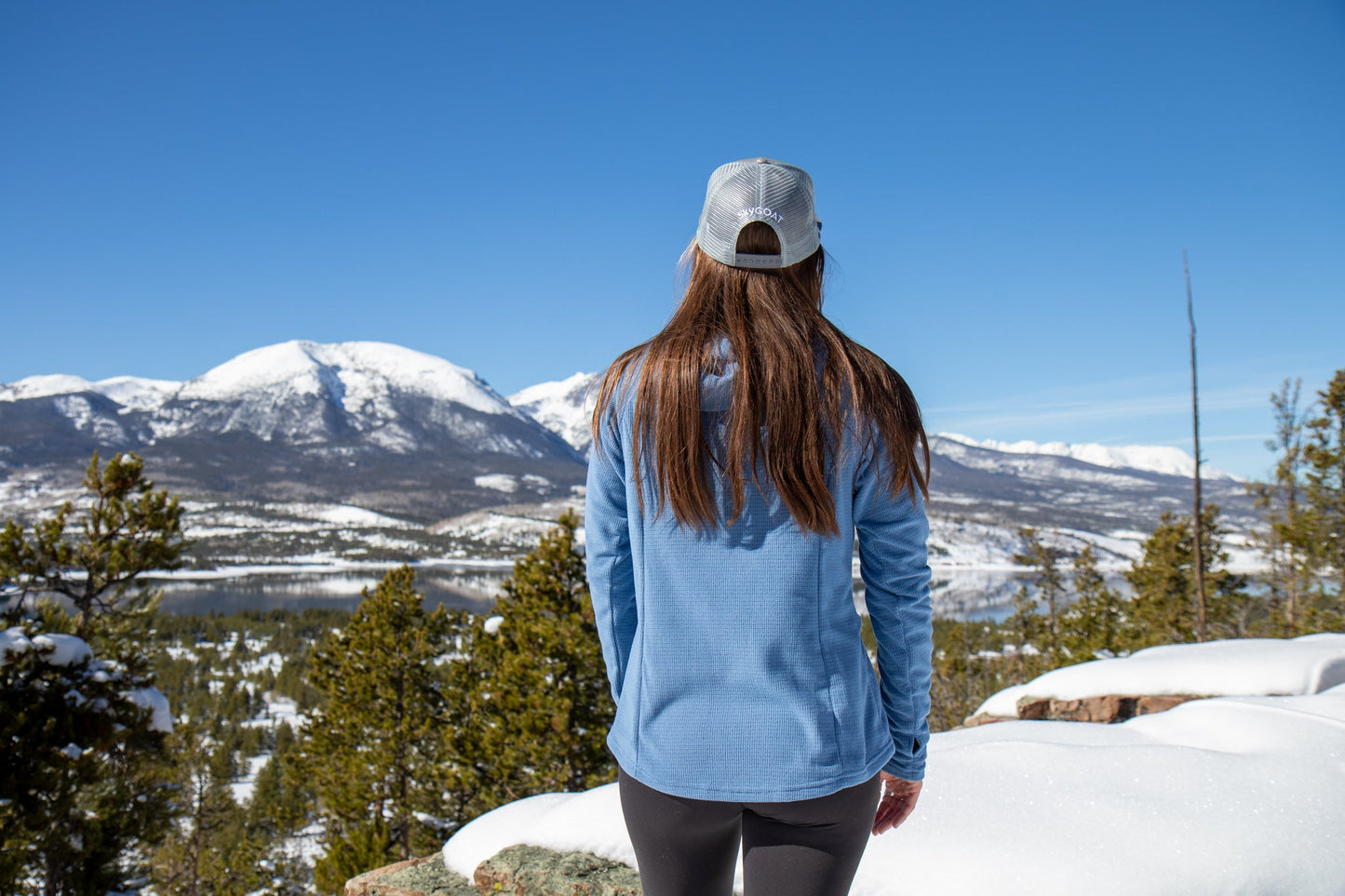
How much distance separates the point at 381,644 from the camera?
18219mm

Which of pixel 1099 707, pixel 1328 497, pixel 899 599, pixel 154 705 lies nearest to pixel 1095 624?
pixel 1328 497

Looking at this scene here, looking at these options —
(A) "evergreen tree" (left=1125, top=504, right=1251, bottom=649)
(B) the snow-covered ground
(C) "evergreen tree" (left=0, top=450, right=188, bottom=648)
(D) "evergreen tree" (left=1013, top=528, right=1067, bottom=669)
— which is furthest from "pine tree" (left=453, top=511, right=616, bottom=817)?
(D) "evergreen tree" (left=1013, top=528, right=1067, bottom=669)

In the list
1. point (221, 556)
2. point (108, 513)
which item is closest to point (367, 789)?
point (108, 513)

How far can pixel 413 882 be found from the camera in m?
3.53

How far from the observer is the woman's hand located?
1.47 meters

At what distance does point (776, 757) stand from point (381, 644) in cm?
1900

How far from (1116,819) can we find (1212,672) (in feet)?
12.6

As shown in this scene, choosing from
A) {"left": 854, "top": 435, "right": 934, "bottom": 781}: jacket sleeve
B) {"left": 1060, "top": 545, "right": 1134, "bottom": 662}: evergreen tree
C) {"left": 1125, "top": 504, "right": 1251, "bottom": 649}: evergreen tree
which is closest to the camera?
{"left": 854, "top": 435, "right": 934, "bottom": 781}: jacket sleeve

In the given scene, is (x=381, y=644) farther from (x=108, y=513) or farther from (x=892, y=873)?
(x=892, y=873)

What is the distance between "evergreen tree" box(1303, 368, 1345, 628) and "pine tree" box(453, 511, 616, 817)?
46.2 ft

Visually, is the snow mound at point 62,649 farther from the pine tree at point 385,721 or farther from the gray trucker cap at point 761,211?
the gray trucker cap at point 761,211

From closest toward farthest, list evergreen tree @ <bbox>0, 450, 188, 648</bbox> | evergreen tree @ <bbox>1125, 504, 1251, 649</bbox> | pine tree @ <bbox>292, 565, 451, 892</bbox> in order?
Result: 1. evergreen tree @ <bbox>0, 450, 188, 648</bbox>
2. pine tree @ <bbox>292, 565, 451, 892</bbox>
3. evergreen tree @ <bbox>1125, 504, 1251, 649</bbox>

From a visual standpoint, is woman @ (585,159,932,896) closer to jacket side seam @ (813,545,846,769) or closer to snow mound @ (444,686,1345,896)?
jacket side seam @ (813,545,846,769)

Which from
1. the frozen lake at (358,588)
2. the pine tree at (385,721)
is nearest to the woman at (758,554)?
the pine tree at (385,721)
